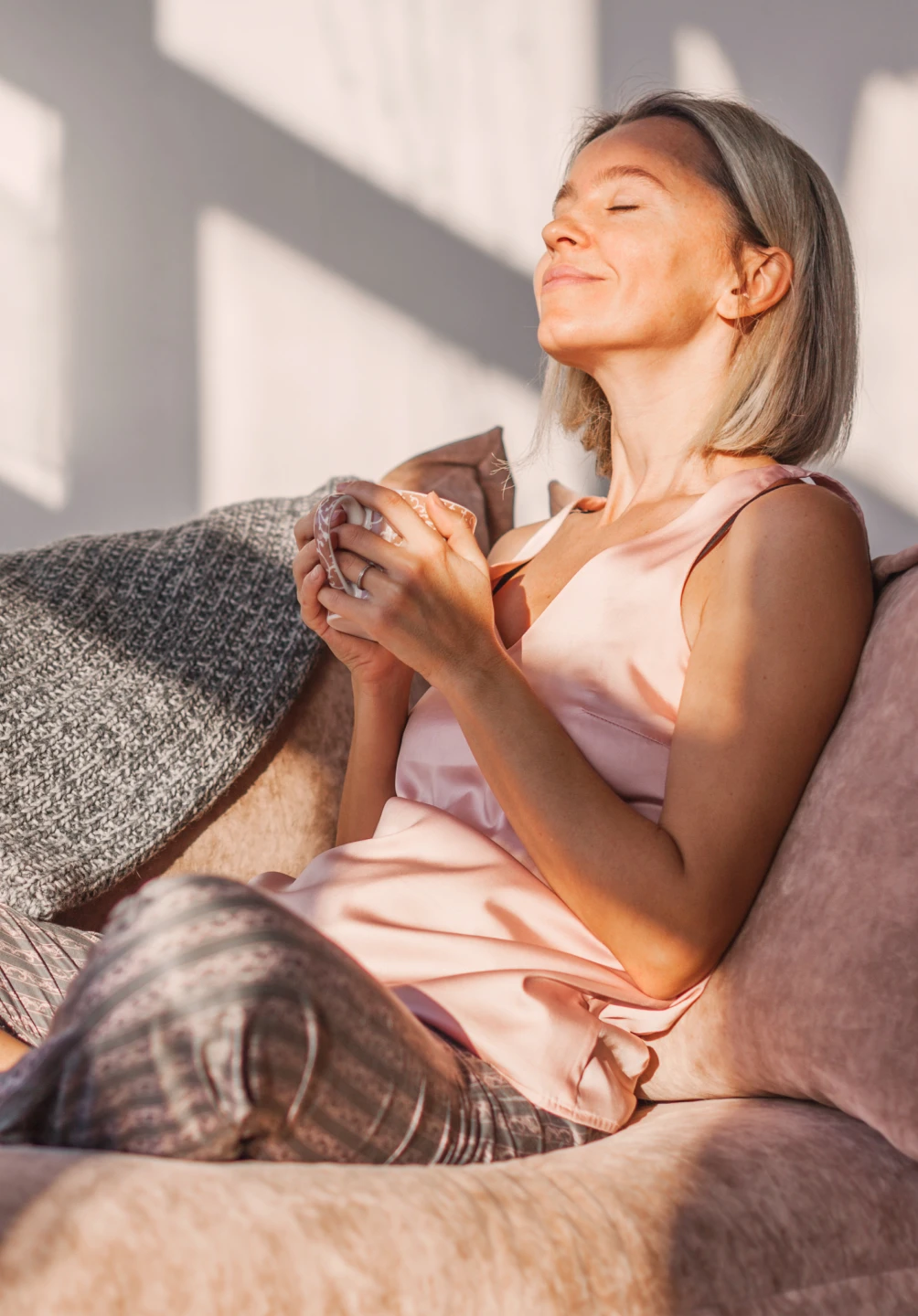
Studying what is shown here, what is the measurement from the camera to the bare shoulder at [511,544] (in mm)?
1428

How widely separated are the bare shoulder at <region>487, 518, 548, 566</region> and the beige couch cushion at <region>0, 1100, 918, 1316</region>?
2.54ft

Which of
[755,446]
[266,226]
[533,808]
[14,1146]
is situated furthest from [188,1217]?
[266,226]

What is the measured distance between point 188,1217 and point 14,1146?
115 mm

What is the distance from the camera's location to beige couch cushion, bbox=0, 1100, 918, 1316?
20.1 inches

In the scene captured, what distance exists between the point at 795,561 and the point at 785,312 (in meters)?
0.36

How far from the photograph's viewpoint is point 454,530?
42.7 inches

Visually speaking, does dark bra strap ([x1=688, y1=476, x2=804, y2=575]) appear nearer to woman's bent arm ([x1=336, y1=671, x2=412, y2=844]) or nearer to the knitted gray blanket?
woman's bent arm ([x1=336, y1=671, x2=412, y2=844])

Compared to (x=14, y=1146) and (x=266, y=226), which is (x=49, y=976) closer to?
(x=14, y=1146)

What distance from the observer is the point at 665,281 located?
3.80 ft

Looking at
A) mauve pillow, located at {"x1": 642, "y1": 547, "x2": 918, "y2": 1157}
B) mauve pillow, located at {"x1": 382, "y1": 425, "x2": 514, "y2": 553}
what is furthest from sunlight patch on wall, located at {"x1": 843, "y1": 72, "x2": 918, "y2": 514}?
mauve pillow, located at {"x1": 642, "y1": 547, "x2": 918, "y2": 1157}

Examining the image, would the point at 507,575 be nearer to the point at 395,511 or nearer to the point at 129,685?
the point at 395,511

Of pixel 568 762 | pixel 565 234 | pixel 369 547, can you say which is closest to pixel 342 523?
pixel 369 547

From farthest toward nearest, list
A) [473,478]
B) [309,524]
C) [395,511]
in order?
[473,478], [309,524], [395,511]

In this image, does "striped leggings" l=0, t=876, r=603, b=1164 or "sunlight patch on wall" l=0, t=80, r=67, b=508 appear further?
"sunlight patch on wall" l=0, t=80, r=67, b=508
